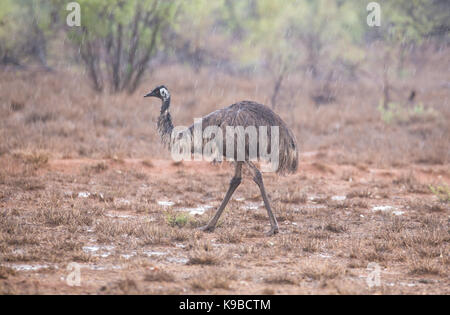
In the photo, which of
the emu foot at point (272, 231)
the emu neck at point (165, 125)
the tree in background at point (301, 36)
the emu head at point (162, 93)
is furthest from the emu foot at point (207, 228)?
the tree in background at point (301, 36)

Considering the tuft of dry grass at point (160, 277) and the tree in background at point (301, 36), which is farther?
the tree in background at point (301, 36)

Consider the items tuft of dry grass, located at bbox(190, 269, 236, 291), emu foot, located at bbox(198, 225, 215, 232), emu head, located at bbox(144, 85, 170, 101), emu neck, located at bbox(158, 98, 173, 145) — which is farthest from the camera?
emu head, located at bbox(144, 85, 170, 101)

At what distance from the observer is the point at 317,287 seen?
462cm

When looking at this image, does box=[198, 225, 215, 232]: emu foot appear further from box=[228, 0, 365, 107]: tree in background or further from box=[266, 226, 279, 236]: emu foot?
box=[228, 0, 365, 107]: tree in background

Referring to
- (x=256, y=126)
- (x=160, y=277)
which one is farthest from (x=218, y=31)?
(x=160, y=277)

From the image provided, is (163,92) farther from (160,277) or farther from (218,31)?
(218,31)

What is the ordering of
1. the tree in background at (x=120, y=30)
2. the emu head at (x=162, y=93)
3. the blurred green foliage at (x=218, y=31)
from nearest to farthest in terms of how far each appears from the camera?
the emu head at (x=162, y=93), the tree in background at (x=120, y=30), the blurred green foliage at (x=218, y=31)

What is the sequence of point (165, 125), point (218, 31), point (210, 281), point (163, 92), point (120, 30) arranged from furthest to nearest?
point (218, 31) → point (120, 30) → point (163, 92) → point (165, 125) → point (210, 281)

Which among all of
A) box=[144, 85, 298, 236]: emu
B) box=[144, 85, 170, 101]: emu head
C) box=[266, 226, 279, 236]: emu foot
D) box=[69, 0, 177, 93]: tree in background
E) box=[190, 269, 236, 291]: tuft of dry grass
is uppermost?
box=[69, 0, 177, 93]: tree in background

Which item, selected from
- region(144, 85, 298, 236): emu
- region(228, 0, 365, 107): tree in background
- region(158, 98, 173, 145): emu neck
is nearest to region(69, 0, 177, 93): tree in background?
region(228, 0, 365, 107): tree in background

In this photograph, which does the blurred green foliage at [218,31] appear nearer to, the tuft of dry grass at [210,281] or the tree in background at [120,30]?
the tree in background at [120,30]

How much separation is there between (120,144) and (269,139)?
Result: 6182 millimetres

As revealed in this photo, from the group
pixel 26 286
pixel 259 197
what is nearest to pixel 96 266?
pixel 26 286
